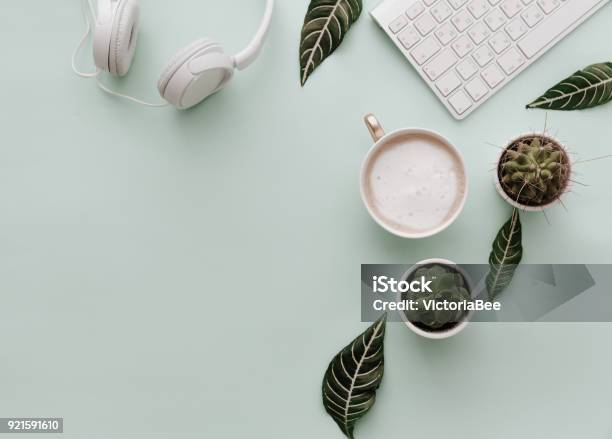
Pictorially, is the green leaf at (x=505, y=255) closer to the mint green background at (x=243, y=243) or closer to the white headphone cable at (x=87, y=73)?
the mint green background at (x=243, y=243)

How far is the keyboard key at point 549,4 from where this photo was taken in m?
0.80

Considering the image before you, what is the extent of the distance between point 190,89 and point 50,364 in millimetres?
447

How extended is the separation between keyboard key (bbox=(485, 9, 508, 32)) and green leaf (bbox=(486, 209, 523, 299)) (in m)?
0.25

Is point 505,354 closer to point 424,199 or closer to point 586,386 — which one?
point 586,386

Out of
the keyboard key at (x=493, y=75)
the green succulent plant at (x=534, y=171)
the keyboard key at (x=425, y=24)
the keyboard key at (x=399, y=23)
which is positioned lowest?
the green succulent plant at (x=534, y=171)

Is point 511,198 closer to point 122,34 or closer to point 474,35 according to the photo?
point 474,35

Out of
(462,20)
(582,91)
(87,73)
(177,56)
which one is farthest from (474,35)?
(87,73)

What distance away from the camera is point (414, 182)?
783mm

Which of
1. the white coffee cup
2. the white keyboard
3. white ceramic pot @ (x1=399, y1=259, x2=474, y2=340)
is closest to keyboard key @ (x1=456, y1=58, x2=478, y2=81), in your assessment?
the white keyboard

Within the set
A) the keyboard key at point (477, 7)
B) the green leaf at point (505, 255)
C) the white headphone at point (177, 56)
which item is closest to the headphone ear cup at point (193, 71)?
the white headphone at point (177, 56)

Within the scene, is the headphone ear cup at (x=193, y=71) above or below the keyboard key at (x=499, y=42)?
above

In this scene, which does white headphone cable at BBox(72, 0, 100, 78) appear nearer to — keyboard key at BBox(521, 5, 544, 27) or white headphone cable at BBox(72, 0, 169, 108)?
white headphone cable at BBox(72, 0, 169, 108)

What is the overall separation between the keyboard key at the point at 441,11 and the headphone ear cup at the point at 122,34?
401 mm

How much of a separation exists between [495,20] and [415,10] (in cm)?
11
